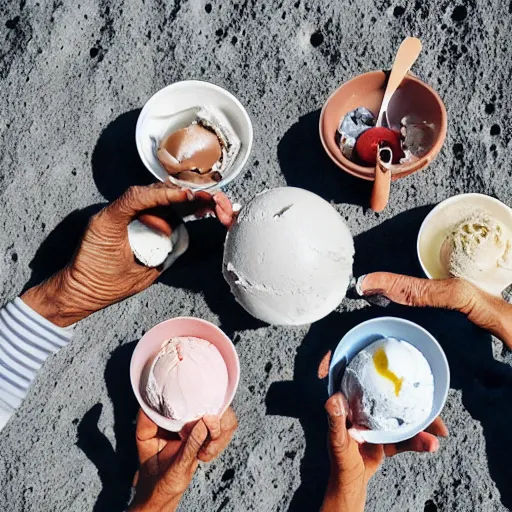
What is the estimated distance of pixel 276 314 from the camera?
1.08 meters

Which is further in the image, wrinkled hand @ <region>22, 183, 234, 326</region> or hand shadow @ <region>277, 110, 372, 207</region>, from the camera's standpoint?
hand shadow @ <region>277, 110, 372, 207</region>

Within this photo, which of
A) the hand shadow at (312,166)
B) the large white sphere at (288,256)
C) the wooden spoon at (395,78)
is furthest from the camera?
the hand shadow at (312,166)

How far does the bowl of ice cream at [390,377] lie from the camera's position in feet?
3.80

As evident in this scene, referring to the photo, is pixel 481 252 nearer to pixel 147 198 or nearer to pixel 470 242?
pixel 470 242

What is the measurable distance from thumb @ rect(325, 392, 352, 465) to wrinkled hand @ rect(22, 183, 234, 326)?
342mm

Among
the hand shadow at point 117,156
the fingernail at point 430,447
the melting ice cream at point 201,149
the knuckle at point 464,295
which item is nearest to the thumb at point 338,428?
the fingernail at point 430,447

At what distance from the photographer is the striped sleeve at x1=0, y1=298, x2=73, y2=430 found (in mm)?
1278

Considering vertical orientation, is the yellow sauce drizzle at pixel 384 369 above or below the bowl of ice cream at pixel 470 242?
below

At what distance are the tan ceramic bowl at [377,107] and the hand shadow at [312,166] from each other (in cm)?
7

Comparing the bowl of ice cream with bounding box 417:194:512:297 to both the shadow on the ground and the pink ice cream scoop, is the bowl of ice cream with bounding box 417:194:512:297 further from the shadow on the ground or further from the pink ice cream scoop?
the pink ice cream scoop

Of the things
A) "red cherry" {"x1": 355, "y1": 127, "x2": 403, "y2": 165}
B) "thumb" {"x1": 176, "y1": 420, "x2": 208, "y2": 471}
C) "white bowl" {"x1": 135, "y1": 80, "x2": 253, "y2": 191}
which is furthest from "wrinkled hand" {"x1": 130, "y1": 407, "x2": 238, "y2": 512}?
"red cherry" {"x1": 355, "y1": 127, "x2": 403, "y2": 165}

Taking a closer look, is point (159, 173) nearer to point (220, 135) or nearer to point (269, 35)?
point (220, 135)

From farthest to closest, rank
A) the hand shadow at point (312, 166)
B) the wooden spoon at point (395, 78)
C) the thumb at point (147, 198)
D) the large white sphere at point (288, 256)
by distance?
the hand shadow at point (312, 166) < the wooden spoon at point (395, 78) < the thumb at point (147, 198) < the large white sphere at point (288, 256)

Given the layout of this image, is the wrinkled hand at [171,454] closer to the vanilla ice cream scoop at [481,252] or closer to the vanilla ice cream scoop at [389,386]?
the vanilla ice cream scoop at [389,386]
